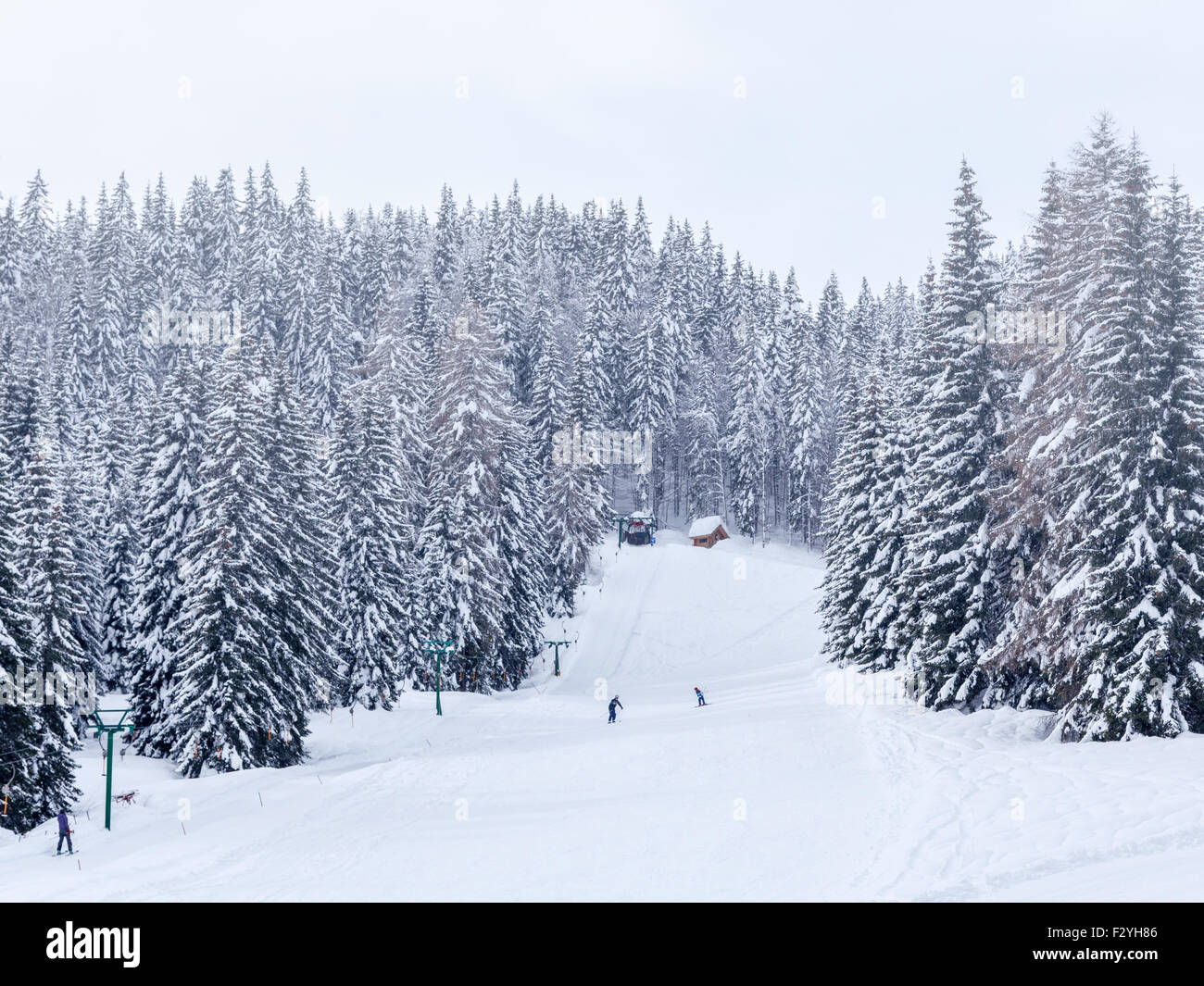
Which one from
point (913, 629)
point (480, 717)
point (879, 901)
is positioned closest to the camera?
point (879, 901)

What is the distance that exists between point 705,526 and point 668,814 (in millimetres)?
54085

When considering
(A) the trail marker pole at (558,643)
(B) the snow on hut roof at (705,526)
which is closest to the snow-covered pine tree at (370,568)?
(A) the trail marker pole at (558,643)

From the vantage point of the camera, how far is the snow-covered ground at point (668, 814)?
13.3m

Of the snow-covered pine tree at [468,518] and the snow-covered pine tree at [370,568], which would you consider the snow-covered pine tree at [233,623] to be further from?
the snow-covered pine tree at [468,518]

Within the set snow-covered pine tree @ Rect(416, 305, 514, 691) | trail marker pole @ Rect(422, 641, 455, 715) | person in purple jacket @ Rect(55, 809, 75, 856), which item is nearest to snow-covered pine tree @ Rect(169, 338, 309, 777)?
trail marker pole @ Rect(422, 641, 455, 715)

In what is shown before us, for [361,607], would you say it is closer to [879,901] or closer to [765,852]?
[765,852]

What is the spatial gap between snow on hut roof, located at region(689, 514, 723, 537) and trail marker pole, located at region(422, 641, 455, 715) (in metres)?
35.5

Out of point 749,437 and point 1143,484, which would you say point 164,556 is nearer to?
point 1143,484

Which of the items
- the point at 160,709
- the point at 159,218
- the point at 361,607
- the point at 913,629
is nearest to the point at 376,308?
the point at 159,218

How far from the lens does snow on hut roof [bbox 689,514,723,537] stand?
236 ft

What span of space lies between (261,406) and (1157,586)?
2789cm
